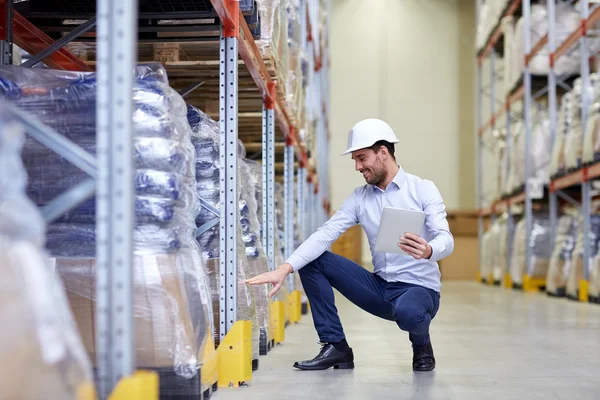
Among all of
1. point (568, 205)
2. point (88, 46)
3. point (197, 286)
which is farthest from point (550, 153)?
point (197, 286)

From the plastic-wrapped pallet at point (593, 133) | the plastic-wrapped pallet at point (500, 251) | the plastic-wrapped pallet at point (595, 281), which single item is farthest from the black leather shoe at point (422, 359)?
the plastic-wrapped pallet at point (500, 251)

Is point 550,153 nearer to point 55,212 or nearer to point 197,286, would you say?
point 197,286

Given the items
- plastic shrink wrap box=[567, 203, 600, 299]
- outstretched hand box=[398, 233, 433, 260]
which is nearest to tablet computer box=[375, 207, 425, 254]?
outstretched hand box=[398, 233, 433, 260]

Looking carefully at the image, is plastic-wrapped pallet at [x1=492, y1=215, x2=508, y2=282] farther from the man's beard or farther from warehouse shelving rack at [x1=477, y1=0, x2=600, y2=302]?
the man's beard

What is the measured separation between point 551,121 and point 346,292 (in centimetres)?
921

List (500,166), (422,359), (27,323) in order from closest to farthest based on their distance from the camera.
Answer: (27,323)
(422,359)
(500,166)

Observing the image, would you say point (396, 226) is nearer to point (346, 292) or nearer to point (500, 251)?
point (346, 292)

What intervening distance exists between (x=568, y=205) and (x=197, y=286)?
37.2ft

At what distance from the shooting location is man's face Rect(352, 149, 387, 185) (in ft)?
13.9

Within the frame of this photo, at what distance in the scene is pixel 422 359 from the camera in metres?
4.25

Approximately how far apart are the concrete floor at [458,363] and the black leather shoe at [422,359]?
0.08 metres

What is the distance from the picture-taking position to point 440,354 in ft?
16.5

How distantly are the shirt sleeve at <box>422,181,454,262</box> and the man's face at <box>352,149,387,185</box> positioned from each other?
0.26m

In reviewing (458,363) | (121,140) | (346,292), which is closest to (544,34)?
(458,363)
